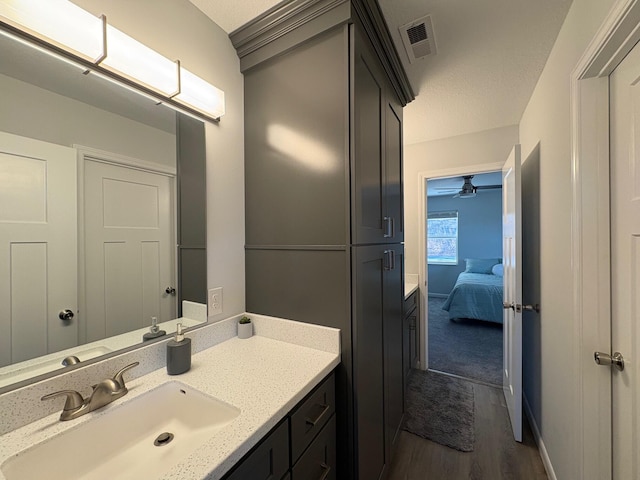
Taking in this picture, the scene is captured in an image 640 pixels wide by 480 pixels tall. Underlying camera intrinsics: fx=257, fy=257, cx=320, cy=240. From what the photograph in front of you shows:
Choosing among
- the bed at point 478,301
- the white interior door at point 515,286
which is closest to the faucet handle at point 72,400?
the white interior door at point 515,286

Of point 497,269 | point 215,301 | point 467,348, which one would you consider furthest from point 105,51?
point 497,269

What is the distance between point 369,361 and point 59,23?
65.3 inches

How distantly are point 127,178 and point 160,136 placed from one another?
233 millimetres

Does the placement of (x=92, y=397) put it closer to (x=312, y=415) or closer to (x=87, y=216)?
(x=87, y=216)

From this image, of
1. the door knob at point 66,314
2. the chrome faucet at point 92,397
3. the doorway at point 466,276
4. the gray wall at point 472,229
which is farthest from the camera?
the gray wall at point 472,229

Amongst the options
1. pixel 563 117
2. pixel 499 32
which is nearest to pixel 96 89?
pixel 499 32

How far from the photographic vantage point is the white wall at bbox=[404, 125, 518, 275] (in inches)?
97.3

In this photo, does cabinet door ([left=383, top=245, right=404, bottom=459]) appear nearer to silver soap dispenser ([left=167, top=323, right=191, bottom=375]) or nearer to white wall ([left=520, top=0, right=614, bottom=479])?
white wall ([left=520, top=0, right=614, bottom=479])

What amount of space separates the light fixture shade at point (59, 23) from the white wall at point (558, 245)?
172 cm

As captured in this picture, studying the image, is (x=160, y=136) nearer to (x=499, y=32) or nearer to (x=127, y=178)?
(x=127, y=178)

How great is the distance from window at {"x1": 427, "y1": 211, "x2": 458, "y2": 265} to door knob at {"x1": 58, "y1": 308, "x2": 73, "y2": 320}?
6.26 meters

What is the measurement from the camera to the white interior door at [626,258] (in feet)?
2.91

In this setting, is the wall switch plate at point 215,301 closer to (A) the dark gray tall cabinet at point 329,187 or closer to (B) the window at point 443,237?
(A) the dark gray tall cabinet at point 329,187

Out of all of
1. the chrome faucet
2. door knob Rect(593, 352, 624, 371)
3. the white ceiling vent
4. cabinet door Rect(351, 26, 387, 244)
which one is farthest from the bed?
the chrome faucet
